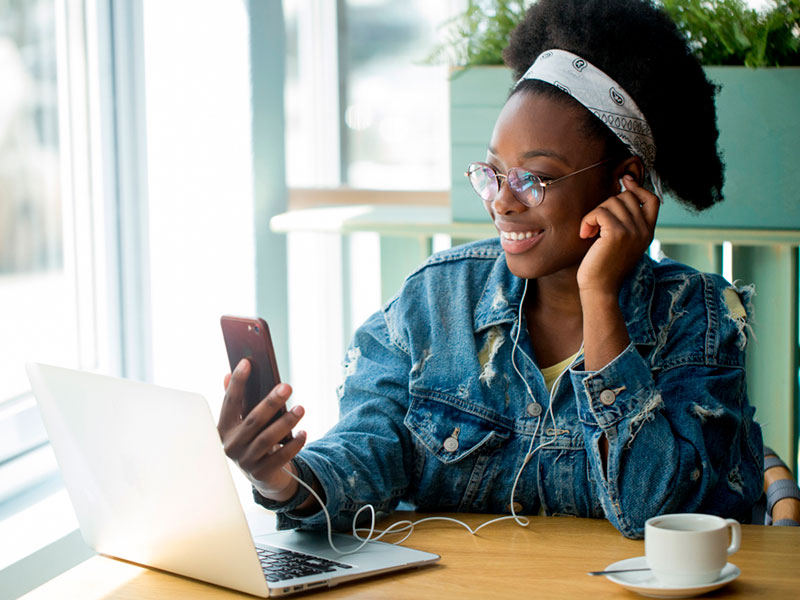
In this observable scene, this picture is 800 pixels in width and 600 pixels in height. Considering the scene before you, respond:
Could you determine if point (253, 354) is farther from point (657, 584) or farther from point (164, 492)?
point (657, 584)

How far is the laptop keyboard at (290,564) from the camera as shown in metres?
1.03

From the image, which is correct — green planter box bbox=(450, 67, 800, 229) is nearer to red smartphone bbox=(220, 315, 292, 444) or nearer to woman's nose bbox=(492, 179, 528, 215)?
woman's nose bbox=(492, 179, 528, 215)

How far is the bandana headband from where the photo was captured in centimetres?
137

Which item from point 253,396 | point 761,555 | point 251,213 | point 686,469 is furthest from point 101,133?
point 761,555

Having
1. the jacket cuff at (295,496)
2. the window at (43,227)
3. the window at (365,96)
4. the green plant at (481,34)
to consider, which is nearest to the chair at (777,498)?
the jacket cuff at (295,496)

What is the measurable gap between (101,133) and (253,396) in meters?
1.10

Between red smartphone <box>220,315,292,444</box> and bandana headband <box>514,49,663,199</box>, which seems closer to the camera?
red smartphone <box>220,315,292,444</box>

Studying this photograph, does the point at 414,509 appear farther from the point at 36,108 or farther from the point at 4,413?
the point at 36,108

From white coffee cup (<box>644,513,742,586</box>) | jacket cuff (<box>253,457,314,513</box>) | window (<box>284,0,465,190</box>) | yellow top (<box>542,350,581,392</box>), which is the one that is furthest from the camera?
window (<box>284,0,465,190</box>)

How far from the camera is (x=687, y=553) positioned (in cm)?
95

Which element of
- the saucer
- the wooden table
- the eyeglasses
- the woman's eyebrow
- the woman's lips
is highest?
the woman's eyebrow

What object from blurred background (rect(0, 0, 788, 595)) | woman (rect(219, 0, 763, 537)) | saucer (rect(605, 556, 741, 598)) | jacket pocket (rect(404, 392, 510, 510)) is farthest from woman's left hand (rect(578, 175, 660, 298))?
blurred background (rect(0, 0, 788, 595))

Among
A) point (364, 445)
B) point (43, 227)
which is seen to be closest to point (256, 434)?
point (364, 445)

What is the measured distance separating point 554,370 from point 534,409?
86 millimetres
